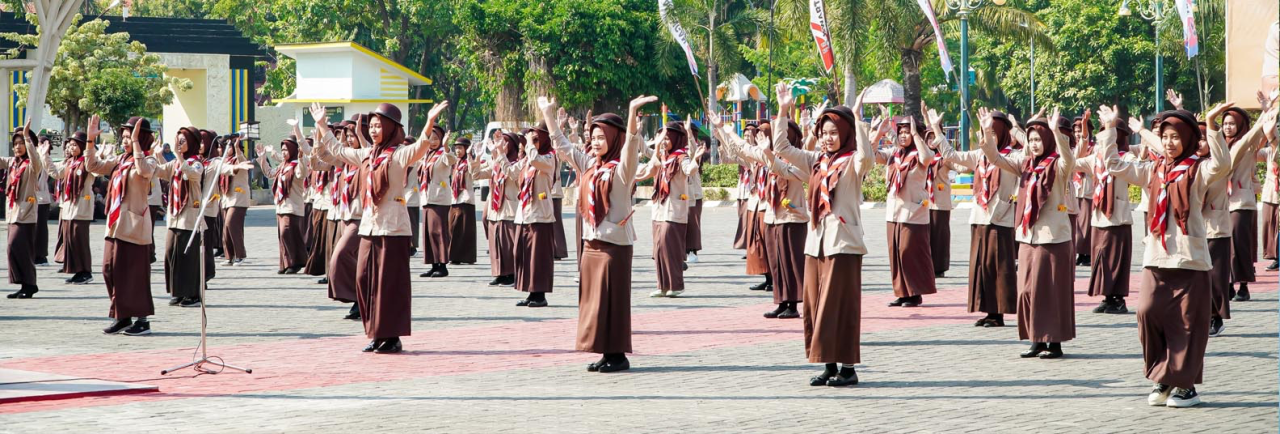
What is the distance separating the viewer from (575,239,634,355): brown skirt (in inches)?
382

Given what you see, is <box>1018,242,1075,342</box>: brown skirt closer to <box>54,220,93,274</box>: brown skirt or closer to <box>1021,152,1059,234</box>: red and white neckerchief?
<box>1021,152,1059,234</box>: red and white neckerchief

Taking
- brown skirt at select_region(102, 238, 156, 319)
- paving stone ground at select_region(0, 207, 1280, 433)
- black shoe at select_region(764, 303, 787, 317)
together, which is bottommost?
paving stone ground at select_region(0, 207, 1280, 433)

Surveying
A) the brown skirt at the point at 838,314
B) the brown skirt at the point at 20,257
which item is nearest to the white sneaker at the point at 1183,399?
the brown skirt at the point at 838,314

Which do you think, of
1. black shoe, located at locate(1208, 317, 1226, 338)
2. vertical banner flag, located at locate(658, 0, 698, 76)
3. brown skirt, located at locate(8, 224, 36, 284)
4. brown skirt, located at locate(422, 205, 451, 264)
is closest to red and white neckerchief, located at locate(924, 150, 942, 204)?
black shoe, located at locate(1208, 317, 1226, 338)

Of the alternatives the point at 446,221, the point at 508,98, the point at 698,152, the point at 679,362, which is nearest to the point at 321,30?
the point at 508,98

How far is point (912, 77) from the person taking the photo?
36562 millimetres

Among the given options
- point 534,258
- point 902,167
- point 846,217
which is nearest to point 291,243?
point 534,258

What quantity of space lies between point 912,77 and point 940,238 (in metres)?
21.5

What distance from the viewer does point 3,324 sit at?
41.5 feet

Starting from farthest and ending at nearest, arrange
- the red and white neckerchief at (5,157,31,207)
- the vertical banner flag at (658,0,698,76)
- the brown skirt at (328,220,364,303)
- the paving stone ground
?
the vertical banner flag at (658,0,698,76), the red and white neckerchief at (5,157,31,207), the brown skirt at (328,220,364,303), the paving stone ground

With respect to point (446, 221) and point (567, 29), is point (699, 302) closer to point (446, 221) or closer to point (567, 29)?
point (446, 221)

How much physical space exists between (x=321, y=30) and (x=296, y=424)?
47207mm

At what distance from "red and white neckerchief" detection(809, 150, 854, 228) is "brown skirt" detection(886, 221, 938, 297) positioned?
14.4 feet

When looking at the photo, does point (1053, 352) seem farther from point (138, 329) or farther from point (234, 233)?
point (234, 233)
